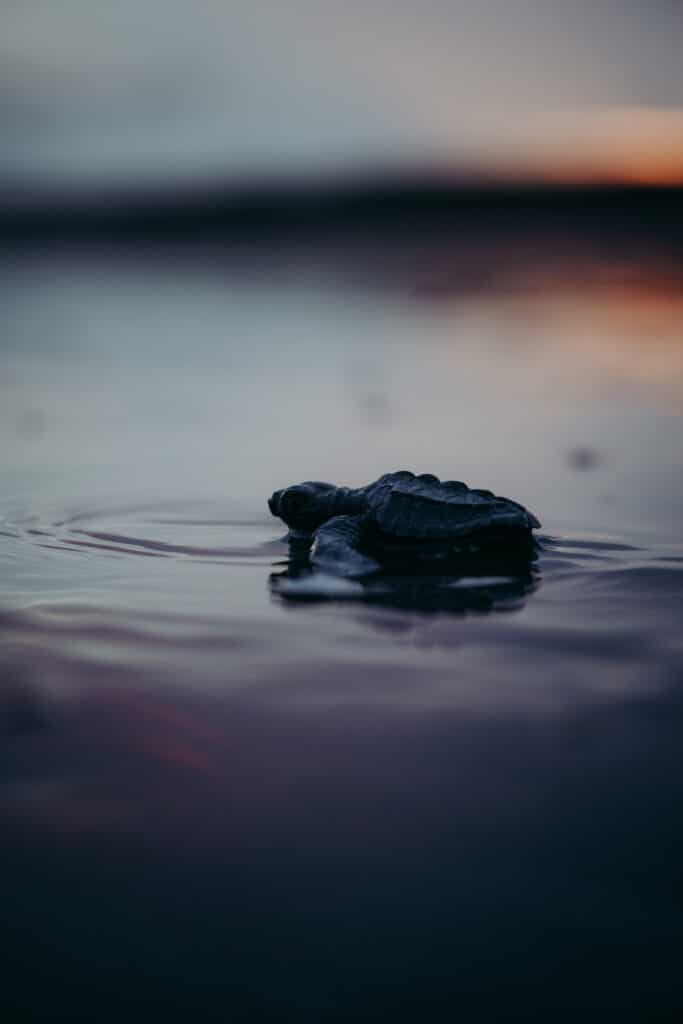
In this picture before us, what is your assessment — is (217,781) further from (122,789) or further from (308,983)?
(308,983)

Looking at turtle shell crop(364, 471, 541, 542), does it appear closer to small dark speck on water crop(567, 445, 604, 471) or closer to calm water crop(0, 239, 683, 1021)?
calm water crop(0, 239, 683, 1021)

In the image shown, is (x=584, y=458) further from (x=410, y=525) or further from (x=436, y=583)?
(x=436, y=583)

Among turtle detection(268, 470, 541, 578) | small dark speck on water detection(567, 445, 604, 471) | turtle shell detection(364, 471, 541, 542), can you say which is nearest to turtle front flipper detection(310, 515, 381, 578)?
turtle detection(268, 470, 541, 578)

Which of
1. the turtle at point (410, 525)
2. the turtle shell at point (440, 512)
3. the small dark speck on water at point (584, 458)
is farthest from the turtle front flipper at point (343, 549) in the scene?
the small dark speck on water at point (584, 458)

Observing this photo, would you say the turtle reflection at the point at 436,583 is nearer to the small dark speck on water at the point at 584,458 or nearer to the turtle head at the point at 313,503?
the turtle head at the point at 313,503

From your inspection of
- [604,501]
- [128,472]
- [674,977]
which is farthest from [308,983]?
[128,472]

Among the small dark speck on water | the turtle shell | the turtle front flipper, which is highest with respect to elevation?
the small dark speck on water

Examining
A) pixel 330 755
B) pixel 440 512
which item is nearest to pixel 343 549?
pixel 440 512
